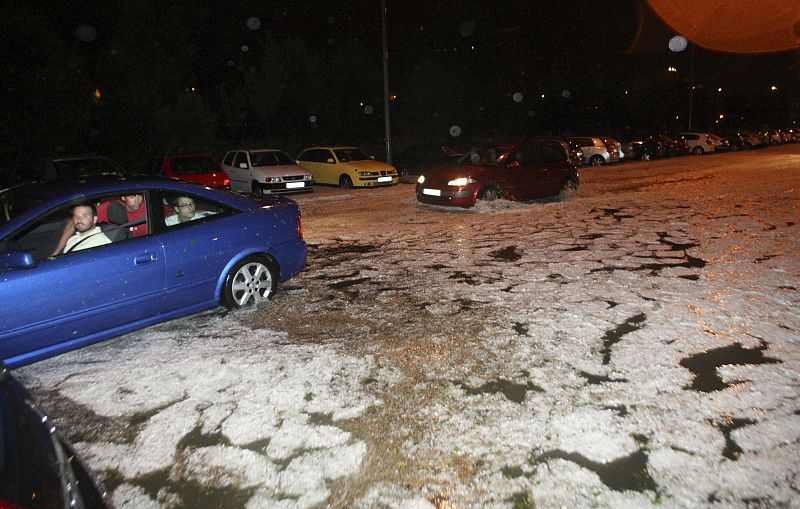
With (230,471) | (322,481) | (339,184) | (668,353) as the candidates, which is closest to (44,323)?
(230,471)

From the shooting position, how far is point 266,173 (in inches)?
645

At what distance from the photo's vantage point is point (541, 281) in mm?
6828

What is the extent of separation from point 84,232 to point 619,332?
4.84m

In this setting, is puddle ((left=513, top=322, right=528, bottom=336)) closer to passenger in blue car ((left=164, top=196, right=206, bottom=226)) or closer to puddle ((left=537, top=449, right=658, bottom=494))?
puddle ((left=537, top=449, right=658, bottom=494))

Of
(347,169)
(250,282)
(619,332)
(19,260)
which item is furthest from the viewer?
(347,169)

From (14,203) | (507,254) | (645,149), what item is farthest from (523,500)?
(645,149)

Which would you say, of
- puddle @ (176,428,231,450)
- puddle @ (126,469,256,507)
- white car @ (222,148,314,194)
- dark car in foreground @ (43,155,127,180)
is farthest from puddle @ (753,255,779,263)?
dark car in foreground @ (43,155,127,180)

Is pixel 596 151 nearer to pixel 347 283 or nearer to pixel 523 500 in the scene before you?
pixel 347 283

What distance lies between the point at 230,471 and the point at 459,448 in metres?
1.32

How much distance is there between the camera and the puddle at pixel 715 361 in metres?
4.05

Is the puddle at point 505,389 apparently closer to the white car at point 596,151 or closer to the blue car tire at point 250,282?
the blue car tire at point 250,282

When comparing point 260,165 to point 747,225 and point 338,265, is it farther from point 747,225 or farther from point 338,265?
point 747,225

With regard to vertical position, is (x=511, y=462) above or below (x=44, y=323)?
below

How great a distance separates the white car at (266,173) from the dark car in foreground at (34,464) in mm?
14342
